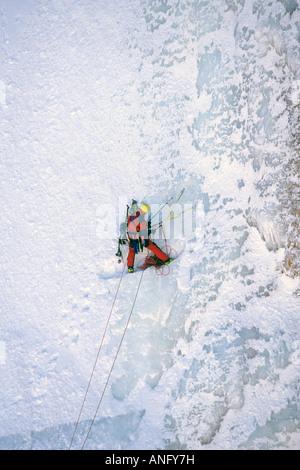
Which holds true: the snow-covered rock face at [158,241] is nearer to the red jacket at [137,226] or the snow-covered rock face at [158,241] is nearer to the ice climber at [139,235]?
the ice climber at [139,235]

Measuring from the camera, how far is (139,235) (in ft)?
12.7

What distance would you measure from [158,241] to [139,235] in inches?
16.4

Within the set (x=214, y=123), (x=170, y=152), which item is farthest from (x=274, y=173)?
(x=170, y=152)

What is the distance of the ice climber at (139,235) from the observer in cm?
379

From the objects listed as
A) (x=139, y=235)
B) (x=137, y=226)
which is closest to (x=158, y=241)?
(x=139, y=235)

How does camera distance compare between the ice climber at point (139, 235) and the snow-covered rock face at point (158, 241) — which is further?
the ice climber at point (139, 235)

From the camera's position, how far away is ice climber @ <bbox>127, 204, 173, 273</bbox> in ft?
12.4

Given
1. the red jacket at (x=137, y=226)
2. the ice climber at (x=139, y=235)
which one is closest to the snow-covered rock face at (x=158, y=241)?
the ice climber at (x=139, y=235)

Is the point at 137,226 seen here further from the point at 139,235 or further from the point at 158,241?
the point at 158,241

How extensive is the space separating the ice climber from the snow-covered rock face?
0.31 metres

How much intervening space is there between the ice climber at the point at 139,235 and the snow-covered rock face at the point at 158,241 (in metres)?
0.31

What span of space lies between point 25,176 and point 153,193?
2091mm

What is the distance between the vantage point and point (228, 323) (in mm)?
3793
